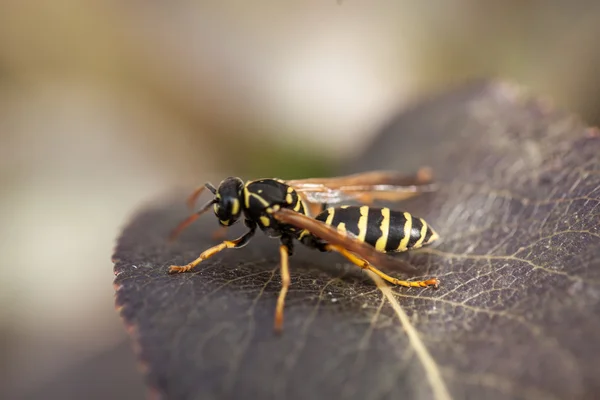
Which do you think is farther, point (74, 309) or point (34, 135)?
point (34, 135)

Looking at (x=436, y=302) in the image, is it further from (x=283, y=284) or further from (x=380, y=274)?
(x=283, y=284)

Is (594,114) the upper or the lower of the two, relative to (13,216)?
lower

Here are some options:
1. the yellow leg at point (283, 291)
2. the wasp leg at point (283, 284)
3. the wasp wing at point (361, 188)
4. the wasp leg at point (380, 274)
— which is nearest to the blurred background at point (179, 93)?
the wasp wing at point (361, 188)

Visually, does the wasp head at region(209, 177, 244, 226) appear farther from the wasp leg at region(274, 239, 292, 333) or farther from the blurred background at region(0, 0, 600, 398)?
the blurred background at region(0, 0, 600, 398)

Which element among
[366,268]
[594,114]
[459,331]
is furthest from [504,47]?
[459,331]

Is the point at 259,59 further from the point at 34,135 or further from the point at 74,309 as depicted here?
the point at 74,309

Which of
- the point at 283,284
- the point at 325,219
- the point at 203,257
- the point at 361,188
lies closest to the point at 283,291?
the point at 283,284

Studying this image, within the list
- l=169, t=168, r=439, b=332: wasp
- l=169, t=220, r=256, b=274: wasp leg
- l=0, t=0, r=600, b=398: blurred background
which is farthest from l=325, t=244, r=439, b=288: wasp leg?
l=0, t=0, r=600, b=398: blurred background
